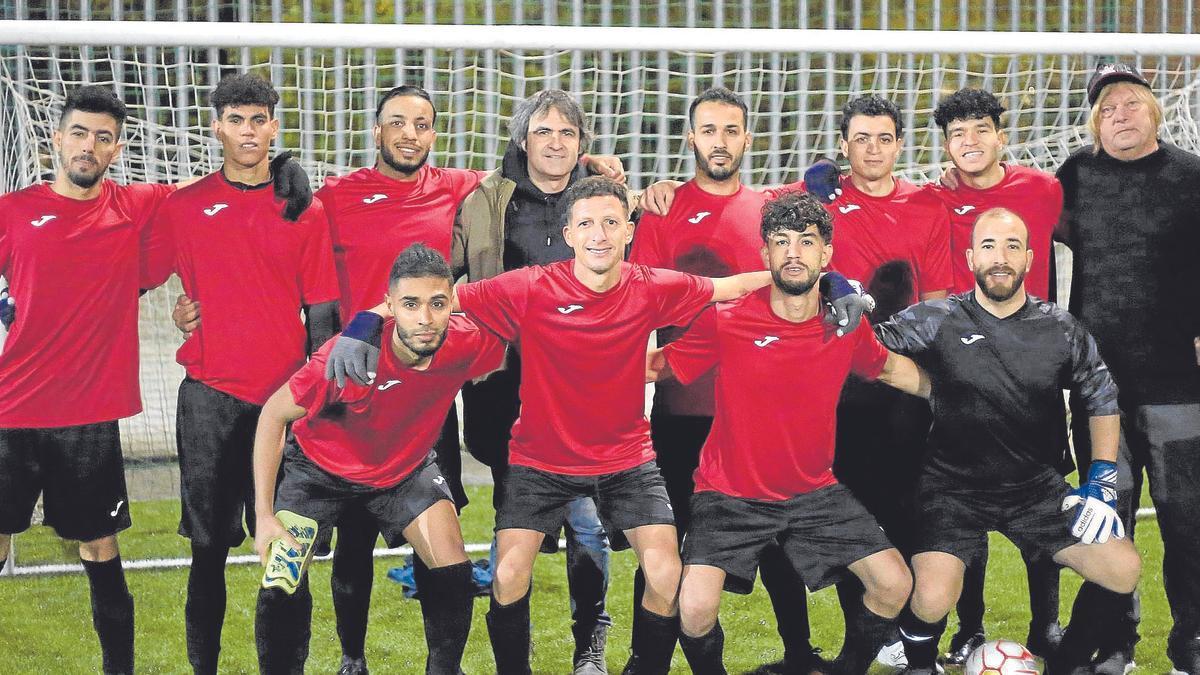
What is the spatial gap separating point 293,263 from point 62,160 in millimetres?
779

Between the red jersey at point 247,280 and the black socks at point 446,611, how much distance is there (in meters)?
0.82

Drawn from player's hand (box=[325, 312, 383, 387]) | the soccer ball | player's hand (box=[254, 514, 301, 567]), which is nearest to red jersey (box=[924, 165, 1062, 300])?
the soccer ball

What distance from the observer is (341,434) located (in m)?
3.94

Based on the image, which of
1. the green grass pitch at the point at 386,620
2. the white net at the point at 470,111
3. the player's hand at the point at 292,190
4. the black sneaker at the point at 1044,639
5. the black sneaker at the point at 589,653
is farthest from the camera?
the white net at the point at 470,111

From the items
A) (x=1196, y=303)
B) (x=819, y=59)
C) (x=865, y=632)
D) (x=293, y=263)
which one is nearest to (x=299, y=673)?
(x=293, y=263)

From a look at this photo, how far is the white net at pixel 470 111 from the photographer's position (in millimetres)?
5238

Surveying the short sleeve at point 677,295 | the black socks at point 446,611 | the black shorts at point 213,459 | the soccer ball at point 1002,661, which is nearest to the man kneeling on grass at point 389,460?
the black socks at point 446,611

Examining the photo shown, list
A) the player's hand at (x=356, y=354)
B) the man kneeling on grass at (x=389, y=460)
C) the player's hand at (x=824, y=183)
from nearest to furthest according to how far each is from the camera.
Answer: the player's hand at (x=356, y=354)
the man kneeling on grass at (x=389, y=460)
the player's hand at (x=824, y=183)

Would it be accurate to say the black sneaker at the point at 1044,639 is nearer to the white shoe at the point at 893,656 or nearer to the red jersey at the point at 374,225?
the white shoe at the point at 893,656

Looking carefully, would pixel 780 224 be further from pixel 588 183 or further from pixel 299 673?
pixel 299 673

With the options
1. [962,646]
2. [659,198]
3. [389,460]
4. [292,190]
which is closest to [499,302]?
[389,460]

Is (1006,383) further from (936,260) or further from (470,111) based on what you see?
(470,111)

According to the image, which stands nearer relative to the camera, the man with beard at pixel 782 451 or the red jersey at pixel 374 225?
the man with beard at pixel 782 451

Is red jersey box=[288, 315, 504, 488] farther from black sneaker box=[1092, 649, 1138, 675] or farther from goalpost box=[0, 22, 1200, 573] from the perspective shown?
black sneaker box=[1092, 649, 1138, 675]
